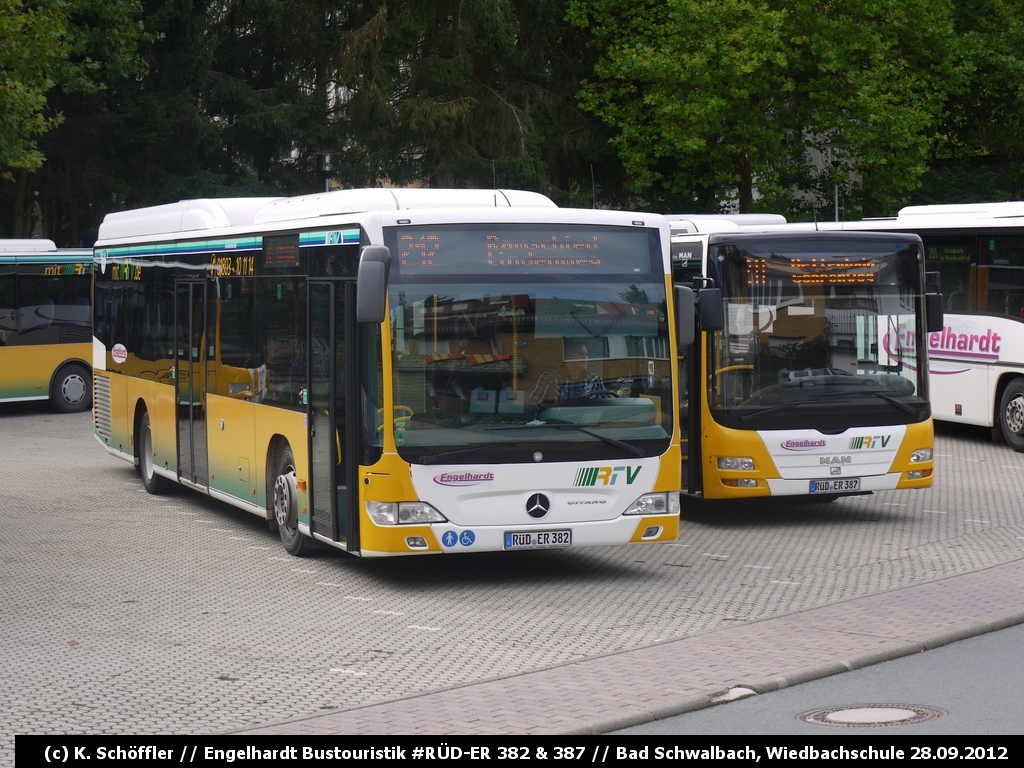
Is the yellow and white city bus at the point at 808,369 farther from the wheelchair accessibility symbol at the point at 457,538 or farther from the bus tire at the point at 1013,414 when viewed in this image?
the bus tire at the point at 1013,414

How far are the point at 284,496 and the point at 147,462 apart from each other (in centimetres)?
512

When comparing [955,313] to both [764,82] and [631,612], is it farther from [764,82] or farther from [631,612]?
[764,82]

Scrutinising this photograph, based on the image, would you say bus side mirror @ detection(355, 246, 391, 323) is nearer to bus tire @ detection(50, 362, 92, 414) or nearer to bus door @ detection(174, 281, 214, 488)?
bus door @ detection(174, 281, 214, 488)

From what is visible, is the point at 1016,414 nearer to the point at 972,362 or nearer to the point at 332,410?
the point at 972,362

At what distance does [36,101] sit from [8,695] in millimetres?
19467

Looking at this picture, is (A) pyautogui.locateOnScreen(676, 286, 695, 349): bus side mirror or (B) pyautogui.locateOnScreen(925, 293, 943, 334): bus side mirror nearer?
(A) pyautogui.locateOnScreen(676, 286, 695, 349): bus side mirror

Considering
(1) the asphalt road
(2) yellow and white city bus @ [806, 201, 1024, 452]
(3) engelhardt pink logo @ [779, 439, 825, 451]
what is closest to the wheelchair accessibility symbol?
(1) the asphalt road

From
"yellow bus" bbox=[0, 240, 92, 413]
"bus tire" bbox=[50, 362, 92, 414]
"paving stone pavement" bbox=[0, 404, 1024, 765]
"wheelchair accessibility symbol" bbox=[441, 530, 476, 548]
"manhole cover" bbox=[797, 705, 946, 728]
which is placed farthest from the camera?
"bus tire" bbox=[50, 362, 92, 414]

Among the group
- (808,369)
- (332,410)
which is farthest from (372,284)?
(808,369)

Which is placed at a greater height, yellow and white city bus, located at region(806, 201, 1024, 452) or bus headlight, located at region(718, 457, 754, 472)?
yellow and white city bus, located at region(806, 201, 1024, 452)

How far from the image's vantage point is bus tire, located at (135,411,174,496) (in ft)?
56.8

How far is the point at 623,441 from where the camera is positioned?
11422 mm

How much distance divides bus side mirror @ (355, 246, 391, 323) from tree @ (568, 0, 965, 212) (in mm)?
26410
